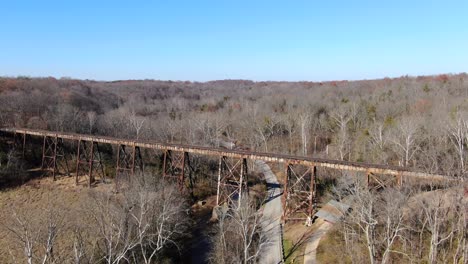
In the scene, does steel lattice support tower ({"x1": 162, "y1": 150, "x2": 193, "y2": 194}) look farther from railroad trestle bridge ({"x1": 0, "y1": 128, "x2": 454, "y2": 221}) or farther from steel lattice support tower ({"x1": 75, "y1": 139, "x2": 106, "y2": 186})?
steel lattice support tower ({"x1": 75, "y1": 139, "x2": 106, "y2": 186})

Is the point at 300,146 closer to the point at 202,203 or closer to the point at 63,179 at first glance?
the point at 202,203

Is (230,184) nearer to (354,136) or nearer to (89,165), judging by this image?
(89,165)

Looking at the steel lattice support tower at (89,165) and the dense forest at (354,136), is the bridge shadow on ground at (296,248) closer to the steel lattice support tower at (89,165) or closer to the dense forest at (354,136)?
the dense forest at (354,136)

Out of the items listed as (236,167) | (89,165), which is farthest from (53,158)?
(236,167)

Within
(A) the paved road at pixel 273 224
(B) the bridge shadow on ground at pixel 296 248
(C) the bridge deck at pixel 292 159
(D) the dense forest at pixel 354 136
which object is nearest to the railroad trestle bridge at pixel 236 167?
(C) the bridge deck at pixel 292 159

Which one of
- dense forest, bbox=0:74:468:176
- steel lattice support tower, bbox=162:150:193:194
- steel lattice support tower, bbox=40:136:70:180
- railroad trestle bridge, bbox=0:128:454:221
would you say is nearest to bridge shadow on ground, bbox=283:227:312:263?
railroad trestle bridge, bbox=0:128:454:221
